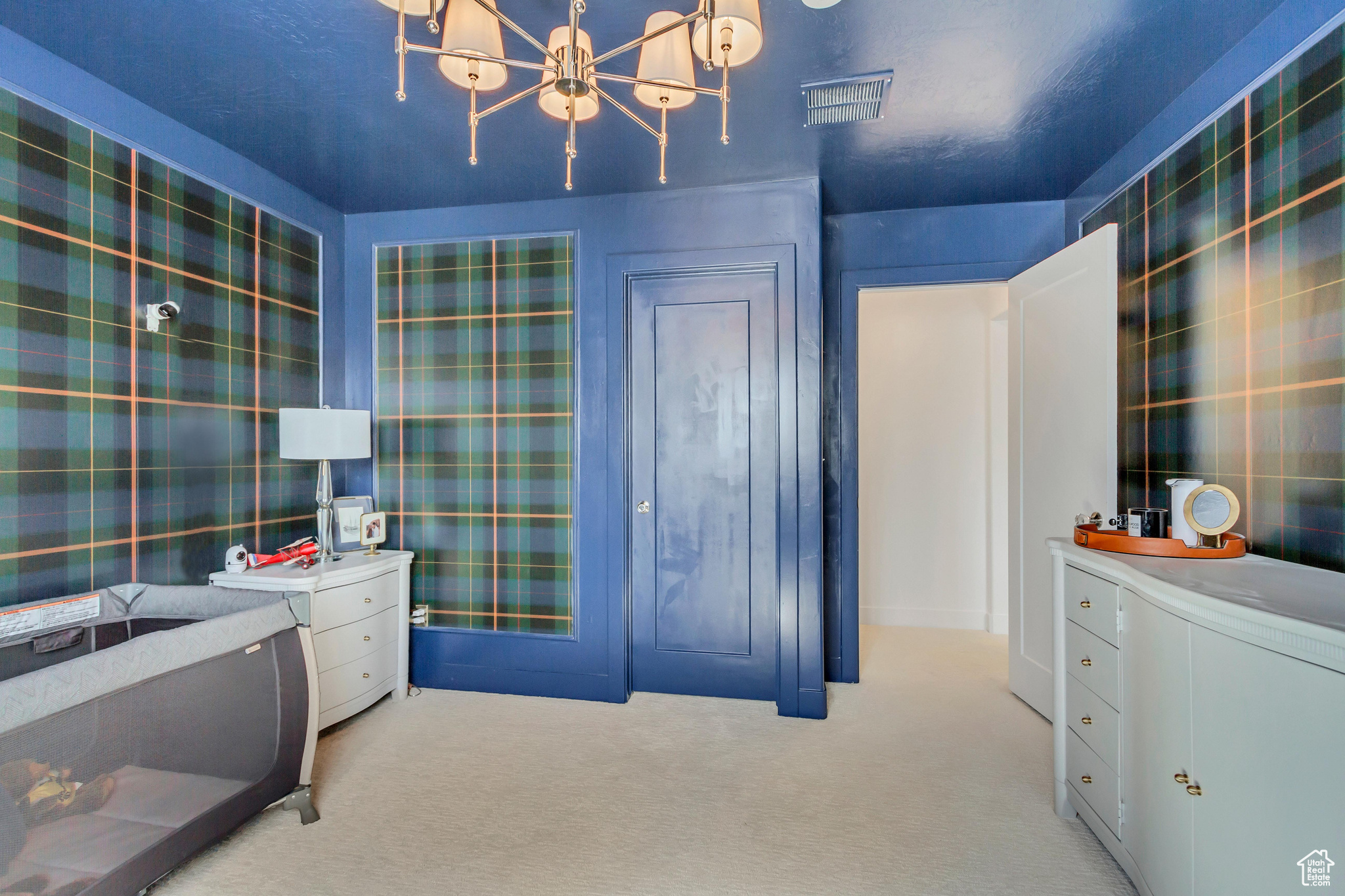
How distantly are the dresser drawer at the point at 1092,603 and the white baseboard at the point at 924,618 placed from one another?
2391 mm

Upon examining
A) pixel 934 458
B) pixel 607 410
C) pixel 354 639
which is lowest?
pixel 354 639

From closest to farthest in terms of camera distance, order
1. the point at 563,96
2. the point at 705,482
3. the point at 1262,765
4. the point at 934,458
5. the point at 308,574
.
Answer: the point at 1262,765 < the point at 563,96 < the point at 308,574 < the point at 705,482 < the point at 934,458

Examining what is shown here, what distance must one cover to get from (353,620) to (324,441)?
825 millimetres

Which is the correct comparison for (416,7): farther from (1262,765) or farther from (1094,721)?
(1094,721)

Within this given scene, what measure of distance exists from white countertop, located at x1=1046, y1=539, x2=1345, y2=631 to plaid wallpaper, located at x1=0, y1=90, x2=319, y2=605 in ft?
10.8

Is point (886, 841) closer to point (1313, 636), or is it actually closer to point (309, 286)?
point (1313, 636)

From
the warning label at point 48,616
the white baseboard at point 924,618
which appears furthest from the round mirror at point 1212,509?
the warning label at point 48,616

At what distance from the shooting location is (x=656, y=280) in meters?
3.09

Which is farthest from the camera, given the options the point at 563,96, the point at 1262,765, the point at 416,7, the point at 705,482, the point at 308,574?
the point at 705,482

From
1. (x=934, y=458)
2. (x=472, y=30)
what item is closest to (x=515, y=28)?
(x=472, y=30)

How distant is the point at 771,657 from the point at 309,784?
1.98 meters

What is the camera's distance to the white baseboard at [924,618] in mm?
4207

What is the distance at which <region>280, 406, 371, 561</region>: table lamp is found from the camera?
2.64 m

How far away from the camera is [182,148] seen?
2410 millimetres
